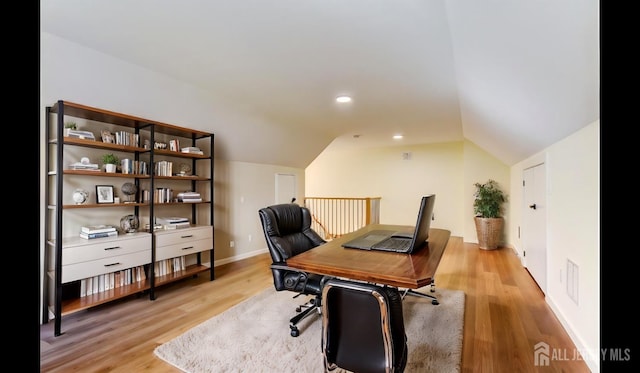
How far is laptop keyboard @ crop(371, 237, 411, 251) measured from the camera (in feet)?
6.63

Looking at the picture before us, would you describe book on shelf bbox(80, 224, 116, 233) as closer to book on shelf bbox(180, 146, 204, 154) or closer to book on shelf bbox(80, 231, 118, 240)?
book on shelf bbox(80, 231, 118, 240)

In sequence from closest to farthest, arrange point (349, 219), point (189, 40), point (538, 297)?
1. point (189, 40)
2. point (538, 297)
3. point (349, 219)

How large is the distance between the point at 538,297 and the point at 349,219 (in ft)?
14.0

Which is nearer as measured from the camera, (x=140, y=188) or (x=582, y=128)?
(x=582, y=128)

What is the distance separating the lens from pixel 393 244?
2.13 m

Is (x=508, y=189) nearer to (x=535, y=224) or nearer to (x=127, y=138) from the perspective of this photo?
(x=535, y=224)

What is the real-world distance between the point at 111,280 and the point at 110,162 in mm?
1183

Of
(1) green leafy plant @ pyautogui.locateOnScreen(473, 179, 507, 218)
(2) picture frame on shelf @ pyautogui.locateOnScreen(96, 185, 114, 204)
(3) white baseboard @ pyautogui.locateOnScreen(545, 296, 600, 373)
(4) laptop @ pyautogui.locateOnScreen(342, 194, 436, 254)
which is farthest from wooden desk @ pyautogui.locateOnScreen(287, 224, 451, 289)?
(1) green leafy plant @ pyautogui.locateOnScreen(473, 179, 507, 218)

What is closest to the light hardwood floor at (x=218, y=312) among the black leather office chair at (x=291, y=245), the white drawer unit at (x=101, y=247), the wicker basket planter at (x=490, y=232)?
the black leather office chair at (x=291, y=245)

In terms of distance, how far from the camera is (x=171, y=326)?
2.47 m

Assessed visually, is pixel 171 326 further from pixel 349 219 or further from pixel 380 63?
pixel 349 219

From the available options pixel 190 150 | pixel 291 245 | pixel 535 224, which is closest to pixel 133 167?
pixel 190 150
